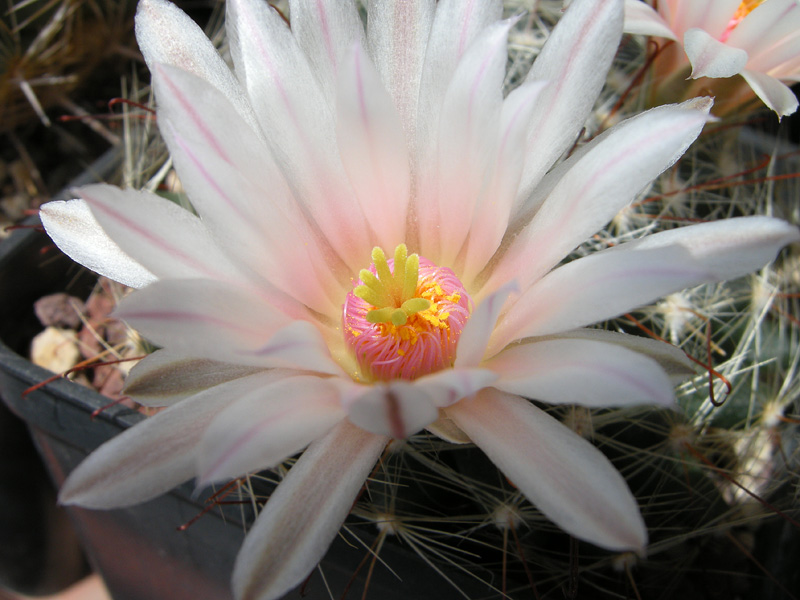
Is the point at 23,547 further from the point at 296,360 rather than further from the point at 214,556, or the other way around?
the point at 296,360

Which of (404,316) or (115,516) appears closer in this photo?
(404,316)

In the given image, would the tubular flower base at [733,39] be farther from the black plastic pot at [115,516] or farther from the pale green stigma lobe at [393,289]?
the black plastic pot at [115,516]

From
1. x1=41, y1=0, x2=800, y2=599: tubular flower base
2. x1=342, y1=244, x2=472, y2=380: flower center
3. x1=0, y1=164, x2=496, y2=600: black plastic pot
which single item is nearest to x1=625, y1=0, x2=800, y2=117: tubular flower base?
x1=41, y1=0, x2=800, y2=599: tubular flower base

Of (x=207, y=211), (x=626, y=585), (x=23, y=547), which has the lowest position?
(x=23, y=547)

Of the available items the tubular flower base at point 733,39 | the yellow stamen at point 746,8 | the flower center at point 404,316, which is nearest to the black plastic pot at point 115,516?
the flower center at point 404,316

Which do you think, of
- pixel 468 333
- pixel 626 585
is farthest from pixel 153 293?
pixel 626 585

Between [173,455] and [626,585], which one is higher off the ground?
[173,455]

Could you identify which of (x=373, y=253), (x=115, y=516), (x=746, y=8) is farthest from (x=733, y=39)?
(x=115, y=516)

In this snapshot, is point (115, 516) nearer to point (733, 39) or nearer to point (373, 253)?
point (373, 253)
